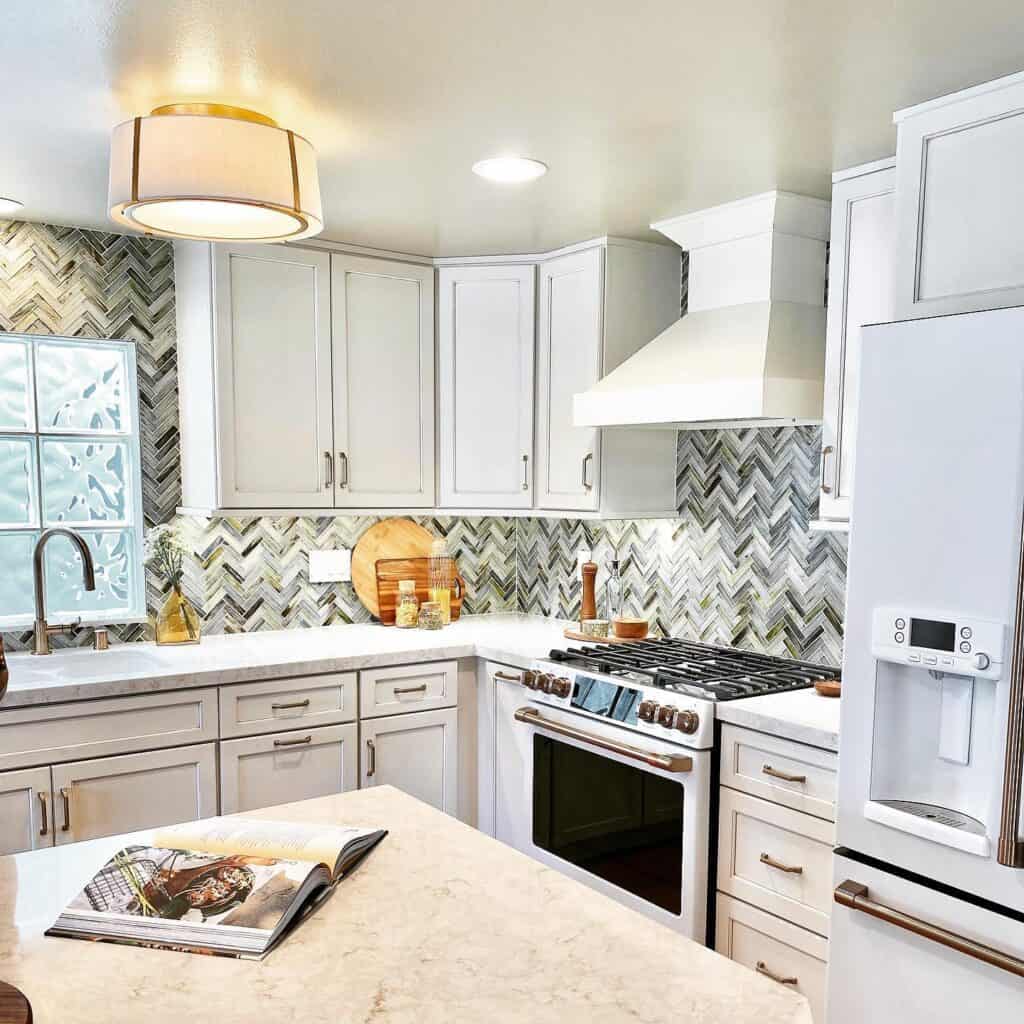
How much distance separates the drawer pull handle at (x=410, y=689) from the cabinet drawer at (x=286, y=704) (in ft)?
0.54

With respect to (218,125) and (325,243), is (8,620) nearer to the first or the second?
(325,243)

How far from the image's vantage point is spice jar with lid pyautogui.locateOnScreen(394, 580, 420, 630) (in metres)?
3.64

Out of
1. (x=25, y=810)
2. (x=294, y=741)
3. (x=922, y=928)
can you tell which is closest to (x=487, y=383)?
(x=294, y=741)

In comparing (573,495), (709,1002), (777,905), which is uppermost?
(573,495)

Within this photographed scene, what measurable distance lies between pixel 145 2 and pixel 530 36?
67 centimetres

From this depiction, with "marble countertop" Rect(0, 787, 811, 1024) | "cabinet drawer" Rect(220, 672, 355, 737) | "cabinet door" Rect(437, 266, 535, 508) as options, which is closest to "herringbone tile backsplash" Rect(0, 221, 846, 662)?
"cabinet door" Rect(437, 266, 535, 508)

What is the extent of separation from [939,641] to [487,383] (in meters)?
2.16

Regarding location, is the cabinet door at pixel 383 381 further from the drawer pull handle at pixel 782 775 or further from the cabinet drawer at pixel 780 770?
the drawer pull handle at pixel 782 775

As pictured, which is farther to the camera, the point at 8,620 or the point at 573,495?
Answer: the point at 573,495

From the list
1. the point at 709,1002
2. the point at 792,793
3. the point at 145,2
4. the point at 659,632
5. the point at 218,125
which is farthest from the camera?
the point at 659,632

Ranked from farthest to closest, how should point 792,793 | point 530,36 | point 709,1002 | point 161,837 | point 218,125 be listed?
point 792,793 < point 218,125 < point 530,36 < point 161,837 < point 709,1002

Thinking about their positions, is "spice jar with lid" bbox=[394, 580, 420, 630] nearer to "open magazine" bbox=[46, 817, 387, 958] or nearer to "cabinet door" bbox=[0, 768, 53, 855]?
"cabinet door" bbox=[0, 768, 53, 855]

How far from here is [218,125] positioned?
6.07ft

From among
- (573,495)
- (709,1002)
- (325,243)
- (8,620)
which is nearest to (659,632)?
(573,495)
